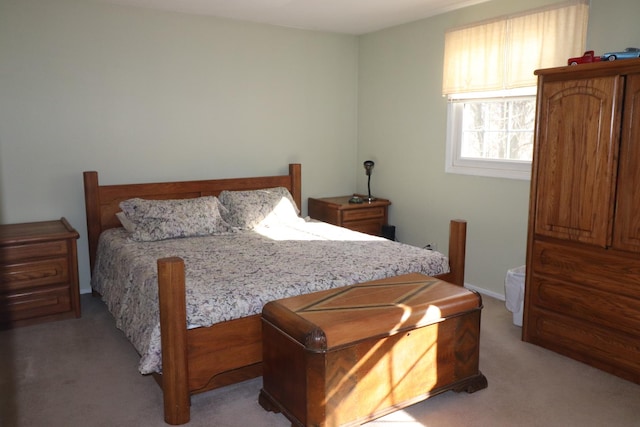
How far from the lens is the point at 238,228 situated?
4.06 meters

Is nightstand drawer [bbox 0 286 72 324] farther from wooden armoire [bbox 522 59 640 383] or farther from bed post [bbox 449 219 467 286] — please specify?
wooden armoire [bbox 522 59 640 383]

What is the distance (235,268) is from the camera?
116 inches

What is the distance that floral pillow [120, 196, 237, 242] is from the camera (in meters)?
3.69

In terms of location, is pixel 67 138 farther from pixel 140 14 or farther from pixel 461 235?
pixel 461 235

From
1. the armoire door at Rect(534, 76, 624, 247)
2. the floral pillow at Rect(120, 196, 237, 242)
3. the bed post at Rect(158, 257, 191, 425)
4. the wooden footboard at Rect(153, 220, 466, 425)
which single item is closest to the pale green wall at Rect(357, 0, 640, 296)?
the armoire door at Rect(534, 76, 624, 247)

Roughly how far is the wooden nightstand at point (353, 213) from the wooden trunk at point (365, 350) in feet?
6.76

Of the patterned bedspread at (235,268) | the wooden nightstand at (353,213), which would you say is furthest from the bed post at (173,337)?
the wooden nightstand at (353,213)

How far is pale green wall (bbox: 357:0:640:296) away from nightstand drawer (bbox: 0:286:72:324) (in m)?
2.93

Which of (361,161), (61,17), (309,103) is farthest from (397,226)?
(61,17)

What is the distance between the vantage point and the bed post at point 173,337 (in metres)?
2.25

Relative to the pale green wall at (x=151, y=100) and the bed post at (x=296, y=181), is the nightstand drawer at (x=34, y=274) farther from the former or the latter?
the bed post at (x=296, y=181)

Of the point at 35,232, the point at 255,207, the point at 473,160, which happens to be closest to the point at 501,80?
the point at 473,160

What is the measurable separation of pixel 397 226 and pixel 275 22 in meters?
2.18

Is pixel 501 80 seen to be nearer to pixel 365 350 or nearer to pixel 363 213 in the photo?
pixel 363 213
